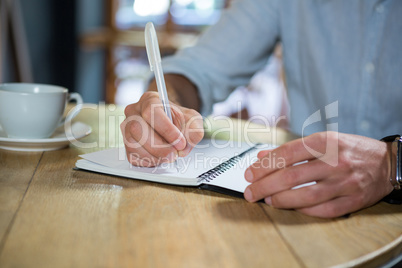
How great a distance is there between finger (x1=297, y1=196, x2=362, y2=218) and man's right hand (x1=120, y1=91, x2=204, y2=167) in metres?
0.21

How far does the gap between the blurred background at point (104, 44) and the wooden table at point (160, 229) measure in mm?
2536

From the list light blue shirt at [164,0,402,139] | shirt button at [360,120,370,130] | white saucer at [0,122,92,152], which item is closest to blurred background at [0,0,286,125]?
light blue shirt at [164,0,402,139]

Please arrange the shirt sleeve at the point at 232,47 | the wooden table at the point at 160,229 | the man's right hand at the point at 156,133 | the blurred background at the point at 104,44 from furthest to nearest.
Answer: the blurred background at the point at 104,44
the shirt sleeve at the point at 232,47
the man's right hand at the point at 156,133
the wooden table at the point at 160,229

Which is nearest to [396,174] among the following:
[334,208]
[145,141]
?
[334,208]

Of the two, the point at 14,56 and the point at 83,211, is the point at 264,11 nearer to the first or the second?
the point at 83,211

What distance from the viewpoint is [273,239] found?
417 millimetres

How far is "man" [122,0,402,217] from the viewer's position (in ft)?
1.98

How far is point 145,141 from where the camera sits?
0.60 metres

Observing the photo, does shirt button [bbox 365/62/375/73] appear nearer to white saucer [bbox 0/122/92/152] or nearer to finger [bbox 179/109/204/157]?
finger [bbox 179/109/204/157]

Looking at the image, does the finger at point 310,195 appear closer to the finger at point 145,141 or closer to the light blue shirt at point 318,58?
the finger at point 145,141

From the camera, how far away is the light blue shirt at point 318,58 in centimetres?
101

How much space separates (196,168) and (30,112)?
317 millimetres

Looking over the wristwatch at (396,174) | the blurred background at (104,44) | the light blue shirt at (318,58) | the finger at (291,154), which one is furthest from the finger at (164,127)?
the blurred background at (104,44)
